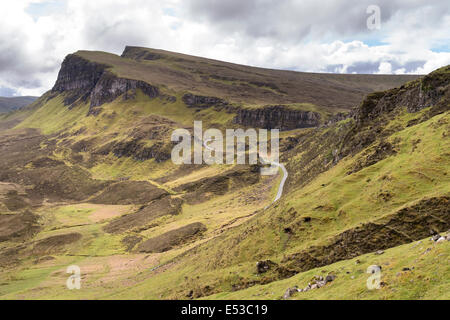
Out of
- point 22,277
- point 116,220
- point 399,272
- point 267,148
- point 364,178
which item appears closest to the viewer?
point 399,272

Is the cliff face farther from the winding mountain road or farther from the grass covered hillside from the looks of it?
the winding mountain road

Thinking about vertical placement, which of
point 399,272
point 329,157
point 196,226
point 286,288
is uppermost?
point 329,157

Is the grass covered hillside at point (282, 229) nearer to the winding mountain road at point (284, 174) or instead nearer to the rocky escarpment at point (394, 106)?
the rocky escarpment at point (394, 106)

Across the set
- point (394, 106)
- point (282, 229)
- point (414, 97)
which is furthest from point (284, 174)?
point (282, 229)

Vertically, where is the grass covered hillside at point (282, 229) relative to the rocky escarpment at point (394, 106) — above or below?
below

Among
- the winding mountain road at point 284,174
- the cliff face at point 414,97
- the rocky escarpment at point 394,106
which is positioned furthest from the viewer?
the winding mountain road at point 284,174

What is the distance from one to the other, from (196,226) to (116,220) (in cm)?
4159

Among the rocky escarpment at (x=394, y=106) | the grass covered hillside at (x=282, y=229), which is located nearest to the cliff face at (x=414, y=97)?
the rocky escarpment at (x=394, y=106)

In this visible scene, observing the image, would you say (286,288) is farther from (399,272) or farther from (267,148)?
(267,148)

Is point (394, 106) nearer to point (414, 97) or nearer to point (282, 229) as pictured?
point (414, 97)

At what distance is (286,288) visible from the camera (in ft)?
92.0

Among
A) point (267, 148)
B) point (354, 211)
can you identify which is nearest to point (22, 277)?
point (354, 211)

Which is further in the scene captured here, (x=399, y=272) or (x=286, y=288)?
(x=286, y=288)

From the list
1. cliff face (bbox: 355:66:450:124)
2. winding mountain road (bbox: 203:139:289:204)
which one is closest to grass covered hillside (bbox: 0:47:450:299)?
cliff face (bbox: 355:66:450:124)
